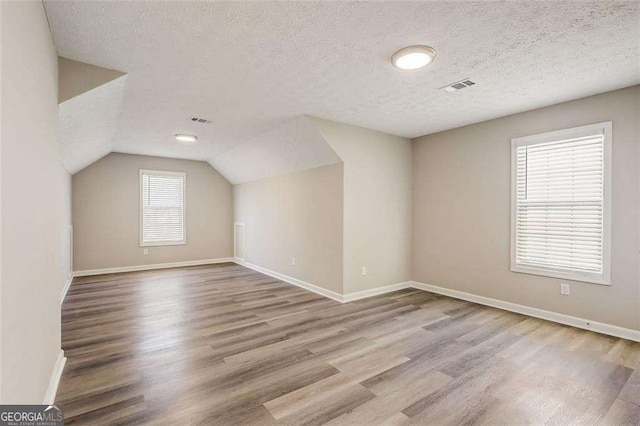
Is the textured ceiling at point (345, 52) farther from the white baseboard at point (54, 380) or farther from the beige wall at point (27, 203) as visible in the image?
the white baseboard at point (54, 380)

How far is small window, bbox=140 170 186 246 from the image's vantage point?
6.62 metres

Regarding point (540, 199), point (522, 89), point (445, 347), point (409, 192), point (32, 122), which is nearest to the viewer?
point (32, 122)

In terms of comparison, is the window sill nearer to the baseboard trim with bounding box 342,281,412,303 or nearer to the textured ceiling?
the baseboard trim with bounding box 342,281,412,303

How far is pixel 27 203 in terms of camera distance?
1.49 meters

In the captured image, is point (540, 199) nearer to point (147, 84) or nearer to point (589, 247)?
point (589, 247)

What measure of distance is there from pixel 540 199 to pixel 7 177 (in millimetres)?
4680

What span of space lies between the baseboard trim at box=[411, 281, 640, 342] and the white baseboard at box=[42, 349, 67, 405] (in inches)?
181

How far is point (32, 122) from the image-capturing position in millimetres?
1579

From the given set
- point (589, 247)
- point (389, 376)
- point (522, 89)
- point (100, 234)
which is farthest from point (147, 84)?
point (589, 247)

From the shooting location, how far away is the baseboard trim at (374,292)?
4355 millimetres

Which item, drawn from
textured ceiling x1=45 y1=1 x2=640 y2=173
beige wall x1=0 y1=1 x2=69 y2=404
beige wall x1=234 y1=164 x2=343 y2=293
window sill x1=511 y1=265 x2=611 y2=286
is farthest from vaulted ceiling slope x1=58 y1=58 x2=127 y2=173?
window sill x1=511 y1=265 x2=611 y2=286

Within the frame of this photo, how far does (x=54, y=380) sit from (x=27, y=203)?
149 cm

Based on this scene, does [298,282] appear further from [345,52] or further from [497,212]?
[345,52]

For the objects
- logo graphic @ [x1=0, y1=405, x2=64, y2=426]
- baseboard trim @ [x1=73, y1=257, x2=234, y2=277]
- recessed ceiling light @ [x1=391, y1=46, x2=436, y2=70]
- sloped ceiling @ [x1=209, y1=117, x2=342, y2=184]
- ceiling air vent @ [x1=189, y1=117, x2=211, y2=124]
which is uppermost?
ceiling air vent @ [x1=189, y1=117, x2=211, y2=124]
